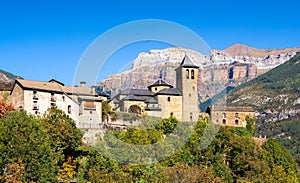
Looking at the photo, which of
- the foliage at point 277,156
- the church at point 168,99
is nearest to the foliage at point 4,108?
the church at point 168,99

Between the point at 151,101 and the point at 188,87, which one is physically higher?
the point at 188,87

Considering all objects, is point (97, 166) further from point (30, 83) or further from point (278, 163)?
point (278, 163)

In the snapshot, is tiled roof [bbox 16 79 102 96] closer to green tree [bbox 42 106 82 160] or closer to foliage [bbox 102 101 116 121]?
foliage [bbox 102 101 116 121]

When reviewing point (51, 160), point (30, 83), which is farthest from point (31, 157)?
point (30, 83)

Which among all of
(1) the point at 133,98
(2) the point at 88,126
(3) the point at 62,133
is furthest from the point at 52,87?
(1) the point at 133,98

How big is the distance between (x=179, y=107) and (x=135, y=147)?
17.4m

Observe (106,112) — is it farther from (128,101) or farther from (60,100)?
(128,101)

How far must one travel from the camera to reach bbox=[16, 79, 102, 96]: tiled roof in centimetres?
5262

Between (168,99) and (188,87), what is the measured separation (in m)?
3.81

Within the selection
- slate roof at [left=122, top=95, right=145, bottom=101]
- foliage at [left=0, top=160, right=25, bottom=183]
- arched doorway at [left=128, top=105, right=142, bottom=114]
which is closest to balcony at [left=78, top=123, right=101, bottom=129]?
arched doorway at [left=128, top=105, right=142, bottom=114]

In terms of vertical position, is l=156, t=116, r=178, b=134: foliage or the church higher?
the church

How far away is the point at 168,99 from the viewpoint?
6431cm

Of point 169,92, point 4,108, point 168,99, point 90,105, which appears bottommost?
point 4,108

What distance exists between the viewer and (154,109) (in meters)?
63.1
